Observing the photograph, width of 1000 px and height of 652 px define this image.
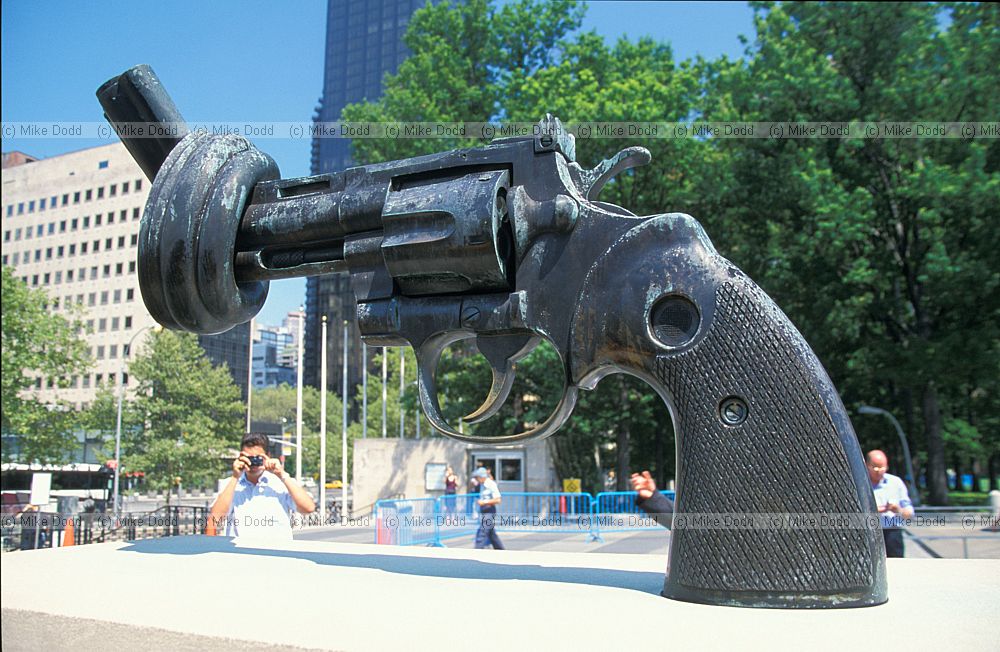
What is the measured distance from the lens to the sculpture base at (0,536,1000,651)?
1.68 metres

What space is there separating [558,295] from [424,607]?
973mm

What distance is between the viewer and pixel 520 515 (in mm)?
14570

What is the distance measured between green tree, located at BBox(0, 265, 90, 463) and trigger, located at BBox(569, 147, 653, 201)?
2078 centimetres

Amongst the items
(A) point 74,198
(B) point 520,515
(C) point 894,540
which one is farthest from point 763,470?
(A) point 74,198

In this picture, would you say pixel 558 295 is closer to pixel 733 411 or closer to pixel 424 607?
pixel 733 411

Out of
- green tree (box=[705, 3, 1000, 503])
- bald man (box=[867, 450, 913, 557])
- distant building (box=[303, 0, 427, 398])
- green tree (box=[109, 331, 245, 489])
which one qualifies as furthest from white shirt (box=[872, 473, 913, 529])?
distant building (box=[303, 0, 427, 398])

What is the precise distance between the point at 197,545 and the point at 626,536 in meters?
10.00

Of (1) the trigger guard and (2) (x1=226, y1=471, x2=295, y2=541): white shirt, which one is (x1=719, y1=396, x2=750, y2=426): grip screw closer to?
(1) the trigger guard

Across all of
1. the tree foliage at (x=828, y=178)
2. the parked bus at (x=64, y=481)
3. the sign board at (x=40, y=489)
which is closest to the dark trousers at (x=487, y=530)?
the tree foliage at (x=828, y=178)

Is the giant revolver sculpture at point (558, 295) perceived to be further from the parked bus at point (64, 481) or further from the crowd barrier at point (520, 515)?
the parked bus at point (64, 481)

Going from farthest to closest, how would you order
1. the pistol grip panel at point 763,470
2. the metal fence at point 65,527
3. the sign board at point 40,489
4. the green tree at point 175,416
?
the green tree at point 175,416 < the sign board at point 40,489 < the metal fence at point 65,527 < the pistol grip panel at point 763,470

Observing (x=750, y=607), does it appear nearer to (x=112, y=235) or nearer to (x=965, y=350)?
(x=965, y=350)

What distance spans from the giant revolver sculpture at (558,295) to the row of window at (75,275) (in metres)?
45.8

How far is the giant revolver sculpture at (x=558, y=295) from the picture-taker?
1.94m
